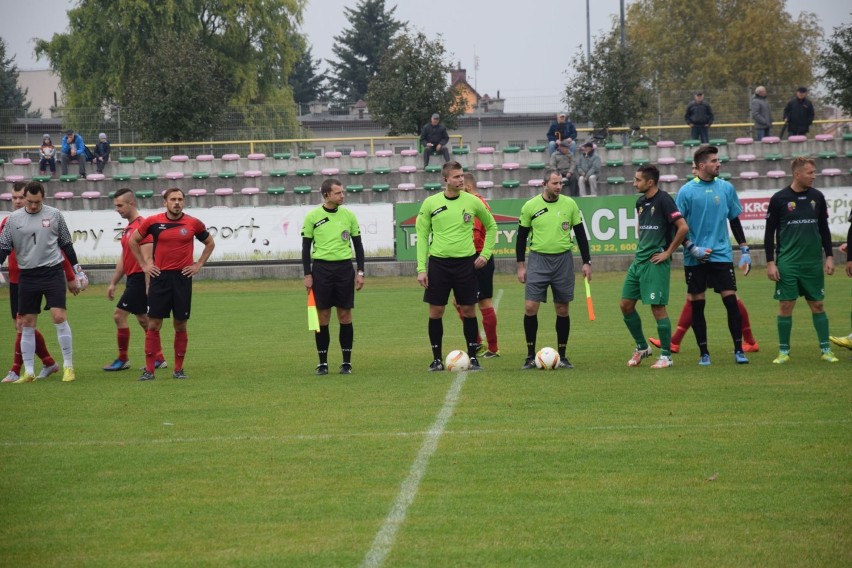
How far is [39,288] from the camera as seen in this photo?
12.1 meters

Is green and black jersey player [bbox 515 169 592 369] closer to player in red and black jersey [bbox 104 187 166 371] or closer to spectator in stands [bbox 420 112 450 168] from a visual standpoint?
player in red and black jersey [bbox 104 187 166 371]

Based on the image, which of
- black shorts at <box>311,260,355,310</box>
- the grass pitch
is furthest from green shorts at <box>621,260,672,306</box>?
black shorts at <box>311,260,355,310</box>

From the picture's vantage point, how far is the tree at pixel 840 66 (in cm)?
3731

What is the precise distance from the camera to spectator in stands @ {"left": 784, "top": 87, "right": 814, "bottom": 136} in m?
34.2

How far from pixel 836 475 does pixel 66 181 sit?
32811mm

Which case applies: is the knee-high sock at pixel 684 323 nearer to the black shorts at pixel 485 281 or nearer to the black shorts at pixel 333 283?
the black shorts at pixel 485 281

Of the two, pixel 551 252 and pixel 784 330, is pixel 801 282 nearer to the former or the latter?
pixel 784 330

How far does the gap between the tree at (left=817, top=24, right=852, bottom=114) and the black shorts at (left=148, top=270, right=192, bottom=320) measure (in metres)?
31.1

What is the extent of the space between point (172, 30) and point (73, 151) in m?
17.3

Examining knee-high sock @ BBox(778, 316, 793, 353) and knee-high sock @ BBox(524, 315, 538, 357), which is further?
knee-high sock @ BBox(524, 315, 538, 357)

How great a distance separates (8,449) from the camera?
8422 millimetres

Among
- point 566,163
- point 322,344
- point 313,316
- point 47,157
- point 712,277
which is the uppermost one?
point 47,157

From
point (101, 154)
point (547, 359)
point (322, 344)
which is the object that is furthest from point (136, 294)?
point (101, 154)

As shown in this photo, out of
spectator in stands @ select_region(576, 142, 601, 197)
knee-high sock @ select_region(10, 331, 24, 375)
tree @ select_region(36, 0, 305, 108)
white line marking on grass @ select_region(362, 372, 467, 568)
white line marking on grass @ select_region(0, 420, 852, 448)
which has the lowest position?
white line marking on grass @ select_region(0, 420, 852, 448)
